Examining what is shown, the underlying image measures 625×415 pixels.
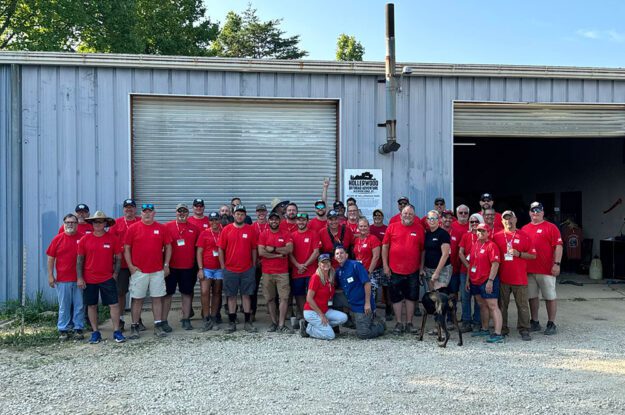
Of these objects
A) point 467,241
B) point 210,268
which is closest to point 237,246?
point 210,268

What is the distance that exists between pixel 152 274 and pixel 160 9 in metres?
24.9

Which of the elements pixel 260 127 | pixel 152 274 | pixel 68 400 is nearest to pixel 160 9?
pixel 260 127

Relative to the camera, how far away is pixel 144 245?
21.8ft

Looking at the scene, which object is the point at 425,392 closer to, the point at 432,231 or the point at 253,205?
the point at 432,231

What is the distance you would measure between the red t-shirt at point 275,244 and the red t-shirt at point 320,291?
23.9 inches

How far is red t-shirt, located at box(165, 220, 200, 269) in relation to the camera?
713cm

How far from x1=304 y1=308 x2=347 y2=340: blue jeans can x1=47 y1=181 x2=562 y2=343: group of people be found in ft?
0.04

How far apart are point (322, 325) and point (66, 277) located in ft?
11.3

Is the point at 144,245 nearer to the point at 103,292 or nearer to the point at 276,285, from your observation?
the point at 103,292

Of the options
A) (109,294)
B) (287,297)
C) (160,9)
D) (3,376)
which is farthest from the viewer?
(160,9)

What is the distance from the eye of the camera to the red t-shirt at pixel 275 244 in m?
6.95

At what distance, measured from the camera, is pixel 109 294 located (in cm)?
652

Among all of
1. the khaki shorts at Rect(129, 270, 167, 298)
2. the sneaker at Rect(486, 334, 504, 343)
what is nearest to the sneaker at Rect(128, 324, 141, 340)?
the khaki shorts at Rect(129, 270, 167, 298)

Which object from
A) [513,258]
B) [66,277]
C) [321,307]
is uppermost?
[513,258]
